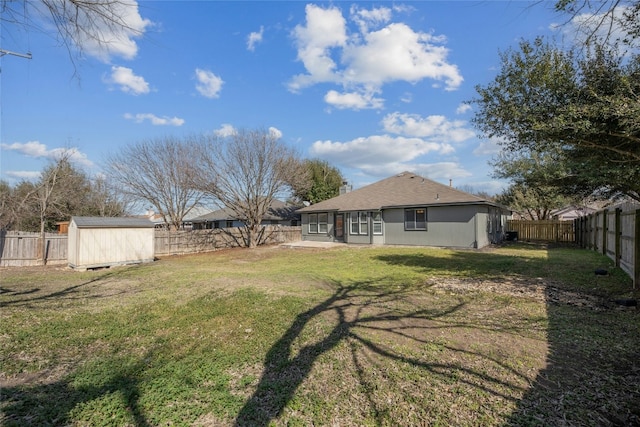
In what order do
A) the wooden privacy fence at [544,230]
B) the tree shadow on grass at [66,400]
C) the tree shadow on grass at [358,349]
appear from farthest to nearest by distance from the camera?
1. the wooden privacy fence at [544,230]
2. the tree shadow on grass at [358,349]
3. the tree shadow on grass at [66,400]

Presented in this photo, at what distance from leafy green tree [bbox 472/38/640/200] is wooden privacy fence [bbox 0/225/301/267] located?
54.4 ft

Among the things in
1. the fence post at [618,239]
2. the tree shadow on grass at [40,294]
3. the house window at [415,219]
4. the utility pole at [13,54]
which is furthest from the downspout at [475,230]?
the utility pole at [13,54]

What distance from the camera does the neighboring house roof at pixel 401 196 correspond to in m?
17.6

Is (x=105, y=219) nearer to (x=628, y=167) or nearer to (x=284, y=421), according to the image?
(x=284, y=421)

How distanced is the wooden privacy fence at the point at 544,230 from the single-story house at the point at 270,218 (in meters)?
17.8

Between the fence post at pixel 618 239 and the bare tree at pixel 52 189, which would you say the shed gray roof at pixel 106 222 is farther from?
the fence post at pixel 618 239

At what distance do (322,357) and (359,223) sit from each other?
684 inches

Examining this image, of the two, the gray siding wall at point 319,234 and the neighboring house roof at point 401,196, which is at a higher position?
the neighboring house roof at point 401,196

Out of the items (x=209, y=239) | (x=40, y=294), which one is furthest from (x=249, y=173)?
(x=40, y=294)

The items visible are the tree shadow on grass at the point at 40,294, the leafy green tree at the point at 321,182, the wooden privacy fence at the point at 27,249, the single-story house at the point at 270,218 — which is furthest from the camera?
the leafy green tree at the point at 321,182

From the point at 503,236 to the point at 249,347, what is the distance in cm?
2205

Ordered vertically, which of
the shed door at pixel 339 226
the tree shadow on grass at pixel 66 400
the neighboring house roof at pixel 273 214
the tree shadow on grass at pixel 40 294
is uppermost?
the neighboring house roof at pixel 273 214

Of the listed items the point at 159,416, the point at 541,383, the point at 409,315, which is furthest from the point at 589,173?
the point at 159,416

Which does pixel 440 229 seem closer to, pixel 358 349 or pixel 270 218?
pixel 358 349
